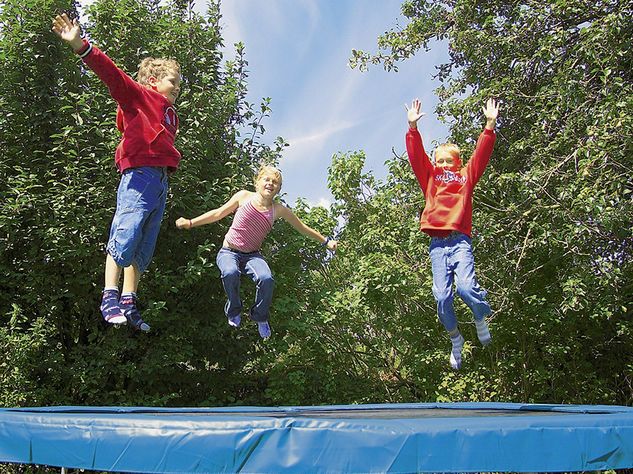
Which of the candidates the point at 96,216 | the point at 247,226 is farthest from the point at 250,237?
the point at 96,216

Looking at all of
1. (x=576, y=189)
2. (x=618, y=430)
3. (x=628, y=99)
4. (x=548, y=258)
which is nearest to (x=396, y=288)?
(x=548, y=258)

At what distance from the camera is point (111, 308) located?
290 cm

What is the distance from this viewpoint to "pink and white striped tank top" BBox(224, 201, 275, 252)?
3645 millimetres

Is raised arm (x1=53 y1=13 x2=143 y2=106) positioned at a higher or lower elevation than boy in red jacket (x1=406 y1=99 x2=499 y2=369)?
higher

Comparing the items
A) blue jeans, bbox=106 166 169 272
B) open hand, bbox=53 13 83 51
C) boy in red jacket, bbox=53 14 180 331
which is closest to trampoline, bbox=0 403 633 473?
boy in red jacket, bbox=53 14 180 331

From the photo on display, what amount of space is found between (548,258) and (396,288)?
141cm

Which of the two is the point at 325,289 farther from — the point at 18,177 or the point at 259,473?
the point at 259,473

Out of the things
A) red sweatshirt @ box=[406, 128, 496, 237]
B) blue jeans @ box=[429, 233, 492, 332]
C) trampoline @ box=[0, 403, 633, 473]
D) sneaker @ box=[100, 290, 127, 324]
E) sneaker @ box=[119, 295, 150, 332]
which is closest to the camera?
trampoline @ box=[0, 403, 633, 473]

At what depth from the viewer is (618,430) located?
2613 mm

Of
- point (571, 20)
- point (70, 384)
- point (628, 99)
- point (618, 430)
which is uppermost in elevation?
point (571, 20)

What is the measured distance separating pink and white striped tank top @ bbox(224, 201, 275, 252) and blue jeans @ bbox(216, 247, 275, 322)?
6 centimetres

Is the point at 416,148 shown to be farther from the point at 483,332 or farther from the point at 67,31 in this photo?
the point at 67,31

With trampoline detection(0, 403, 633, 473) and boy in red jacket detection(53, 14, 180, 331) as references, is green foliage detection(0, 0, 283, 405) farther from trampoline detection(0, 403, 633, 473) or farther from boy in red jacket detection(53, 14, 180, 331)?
trampoline detection(0, 403, 633, 473)

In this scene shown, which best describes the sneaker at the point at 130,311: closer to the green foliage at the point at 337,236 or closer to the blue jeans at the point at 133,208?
the blue jeans at the point at 133,208
